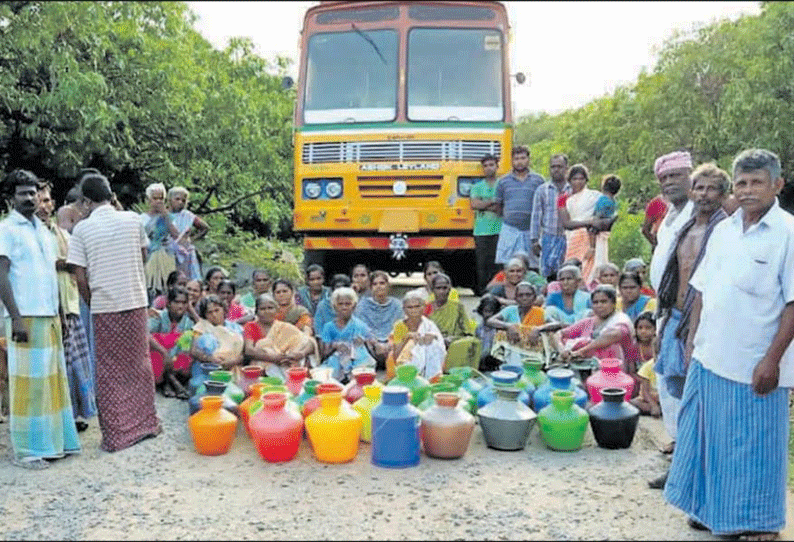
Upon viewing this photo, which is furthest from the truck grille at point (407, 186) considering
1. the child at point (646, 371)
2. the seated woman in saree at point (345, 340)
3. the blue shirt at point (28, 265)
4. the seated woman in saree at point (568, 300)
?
the blue shirt at point (28, 265)

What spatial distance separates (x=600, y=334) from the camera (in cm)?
559

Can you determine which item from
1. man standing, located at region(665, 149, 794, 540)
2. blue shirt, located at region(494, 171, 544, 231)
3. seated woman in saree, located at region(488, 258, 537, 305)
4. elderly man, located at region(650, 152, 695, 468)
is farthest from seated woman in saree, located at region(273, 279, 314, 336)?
man standing, located at region(665, 149, 794, 540)

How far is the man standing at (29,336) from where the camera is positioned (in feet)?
14.5

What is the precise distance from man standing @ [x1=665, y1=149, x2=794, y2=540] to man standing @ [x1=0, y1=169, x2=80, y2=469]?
3181 mm

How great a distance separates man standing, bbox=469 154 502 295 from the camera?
817 cm

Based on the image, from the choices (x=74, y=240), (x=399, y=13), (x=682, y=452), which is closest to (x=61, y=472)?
(x=74, y=240)

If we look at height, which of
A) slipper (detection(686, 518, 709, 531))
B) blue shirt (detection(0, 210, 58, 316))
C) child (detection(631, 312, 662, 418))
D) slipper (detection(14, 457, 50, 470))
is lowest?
slipper (detection(14, 457, 50, 470))

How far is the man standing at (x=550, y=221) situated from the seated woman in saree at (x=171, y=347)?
121 inches

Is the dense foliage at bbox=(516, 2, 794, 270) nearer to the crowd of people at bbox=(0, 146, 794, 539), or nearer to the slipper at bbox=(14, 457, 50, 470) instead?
the crowd of people at bbox=(0, 146, 794, 539)

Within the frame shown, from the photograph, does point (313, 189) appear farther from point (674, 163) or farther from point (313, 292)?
point (674, 163)

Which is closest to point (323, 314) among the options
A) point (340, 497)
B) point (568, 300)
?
point (568, 300)

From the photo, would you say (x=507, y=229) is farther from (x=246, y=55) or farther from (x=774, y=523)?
(x=246, y=55)

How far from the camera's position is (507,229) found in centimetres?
786

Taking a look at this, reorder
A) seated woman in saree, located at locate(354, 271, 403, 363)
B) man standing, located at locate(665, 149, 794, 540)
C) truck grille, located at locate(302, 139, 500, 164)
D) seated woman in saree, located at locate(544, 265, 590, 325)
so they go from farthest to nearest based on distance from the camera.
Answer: truck grille, located at locate(302, 139, 500, 164) → seated woman in saree, located at locate(354, 271, 403, 363) → seated woman in saree, located at locate(544, 265, 590, 325) → man standing, located at locate(665, 149, 794, 540)
